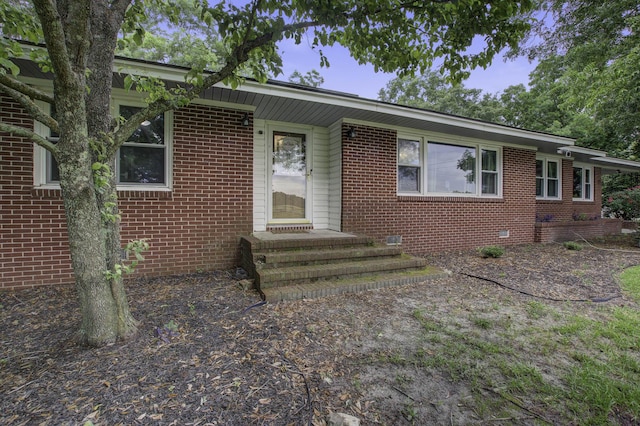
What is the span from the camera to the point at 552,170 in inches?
385

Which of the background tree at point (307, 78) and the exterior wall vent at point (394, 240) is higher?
the background tree at point (307, 78)

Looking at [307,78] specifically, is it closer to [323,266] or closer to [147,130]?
[147,130]

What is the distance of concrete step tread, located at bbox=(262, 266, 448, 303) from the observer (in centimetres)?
355

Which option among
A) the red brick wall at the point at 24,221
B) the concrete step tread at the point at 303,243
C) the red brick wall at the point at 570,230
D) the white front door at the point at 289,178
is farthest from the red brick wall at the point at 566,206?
the red brick wall at the point at 24,221

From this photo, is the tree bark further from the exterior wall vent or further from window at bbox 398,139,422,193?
window at bbox 398,139,422,193

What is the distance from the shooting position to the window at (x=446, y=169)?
653 cm

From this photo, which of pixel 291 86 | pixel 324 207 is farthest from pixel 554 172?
pixel 291 86

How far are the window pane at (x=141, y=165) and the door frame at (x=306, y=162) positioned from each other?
74.8 inches

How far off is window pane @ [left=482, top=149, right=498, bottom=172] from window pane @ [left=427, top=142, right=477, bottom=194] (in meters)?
0.37

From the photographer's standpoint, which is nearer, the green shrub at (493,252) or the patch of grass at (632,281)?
the patch of grass at (632,281)

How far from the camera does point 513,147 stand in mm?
7816

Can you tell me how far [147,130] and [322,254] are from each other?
3.40m

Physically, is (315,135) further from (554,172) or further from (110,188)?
(554,172)

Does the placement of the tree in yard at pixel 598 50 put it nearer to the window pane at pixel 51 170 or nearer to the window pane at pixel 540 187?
the window pane at pixel 540 187
